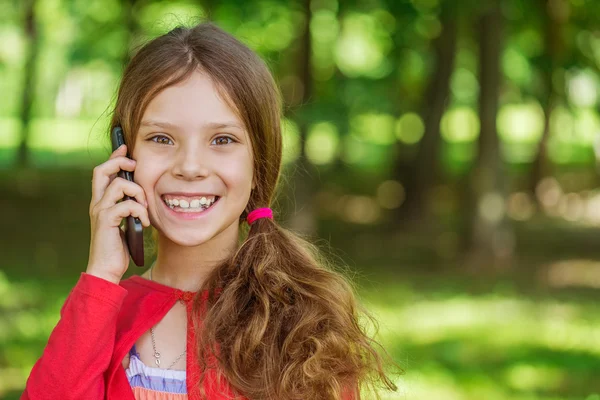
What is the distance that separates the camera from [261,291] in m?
2.47

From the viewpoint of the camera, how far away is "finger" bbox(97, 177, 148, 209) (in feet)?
7.64

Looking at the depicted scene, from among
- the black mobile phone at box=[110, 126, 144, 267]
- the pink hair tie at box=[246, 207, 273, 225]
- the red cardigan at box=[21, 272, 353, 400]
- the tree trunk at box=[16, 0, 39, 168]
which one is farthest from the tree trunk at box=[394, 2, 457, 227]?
the red cardigan at box=[21, 272, 353, 400]

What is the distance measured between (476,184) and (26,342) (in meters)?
6.53

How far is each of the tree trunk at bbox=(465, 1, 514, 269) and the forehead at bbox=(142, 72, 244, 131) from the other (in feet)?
31.4

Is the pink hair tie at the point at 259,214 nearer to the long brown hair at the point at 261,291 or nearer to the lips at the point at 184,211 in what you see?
the long brown hair at the point at 261,291

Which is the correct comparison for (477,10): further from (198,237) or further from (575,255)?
(198,237)

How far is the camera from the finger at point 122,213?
2.30 metres

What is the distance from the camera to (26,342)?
7098 millimetres

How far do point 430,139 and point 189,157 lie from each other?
12990 mm

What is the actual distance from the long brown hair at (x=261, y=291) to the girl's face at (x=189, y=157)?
0.13 feet

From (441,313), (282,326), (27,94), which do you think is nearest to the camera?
(282,326)

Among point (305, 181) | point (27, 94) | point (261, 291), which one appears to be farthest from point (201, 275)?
point (27, 94)

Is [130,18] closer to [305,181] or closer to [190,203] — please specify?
[305,181]

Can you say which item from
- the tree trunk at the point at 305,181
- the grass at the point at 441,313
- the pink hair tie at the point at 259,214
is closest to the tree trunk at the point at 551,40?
the grass at the point at 441,313
